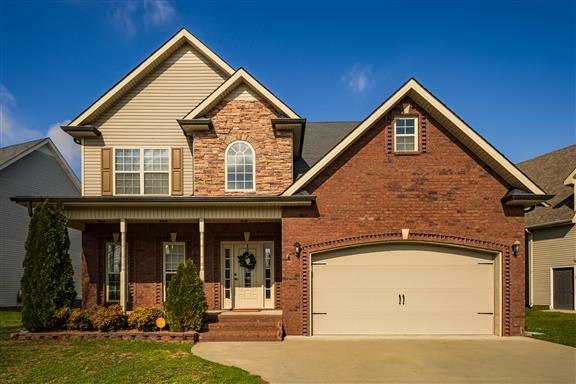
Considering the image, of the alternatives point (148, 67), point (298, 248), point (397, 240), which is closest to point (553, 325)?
point (397, 240)

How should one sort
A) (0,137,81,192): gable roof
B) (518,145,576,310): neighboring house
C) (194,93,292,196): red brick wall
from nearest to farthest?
(194,93,292,196): red brick wall → (518,145,576,310): neighboring house → (0,137,81,192): gable roof

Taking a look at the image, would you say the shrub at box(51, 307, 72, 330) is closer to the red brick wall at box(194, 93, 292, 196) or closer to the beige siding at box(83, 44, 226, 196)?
the beige siding at box(83, 44, 226, 196)

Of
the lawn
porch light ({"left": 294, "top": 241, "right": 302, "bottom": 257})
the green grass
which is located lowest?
the green grass

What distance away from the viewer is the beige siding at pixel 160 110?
1475cm

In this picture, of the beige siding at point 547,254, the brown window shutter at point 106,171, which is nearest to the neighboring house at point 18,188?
the brown window shutter at point 106,171

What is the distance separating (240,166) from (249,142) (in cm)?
82

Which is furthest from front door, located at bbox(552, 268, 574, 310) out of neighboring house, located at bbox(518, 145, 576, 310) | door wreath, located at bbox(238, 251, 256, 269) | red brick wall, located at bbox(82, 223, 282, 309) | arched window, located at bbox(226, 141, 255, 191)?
arched window, located at bbox(226, 141, 255, 191)

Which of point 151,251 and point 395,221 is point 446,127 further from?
point 151,251

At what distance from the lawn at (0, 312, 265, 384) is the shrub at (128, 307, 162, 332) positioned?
78 centimetres

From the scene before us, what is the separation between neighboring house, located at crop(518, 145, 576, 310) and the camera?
19.3 meters

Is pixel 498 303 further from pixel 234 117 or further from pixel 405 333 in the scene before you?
pixel 234 117

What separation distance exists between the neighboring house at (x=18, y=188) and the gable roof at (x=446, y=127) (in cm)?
1635

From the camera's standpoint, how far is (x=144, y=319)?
37.9 feet

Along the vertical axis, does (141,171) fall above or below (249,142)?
below
